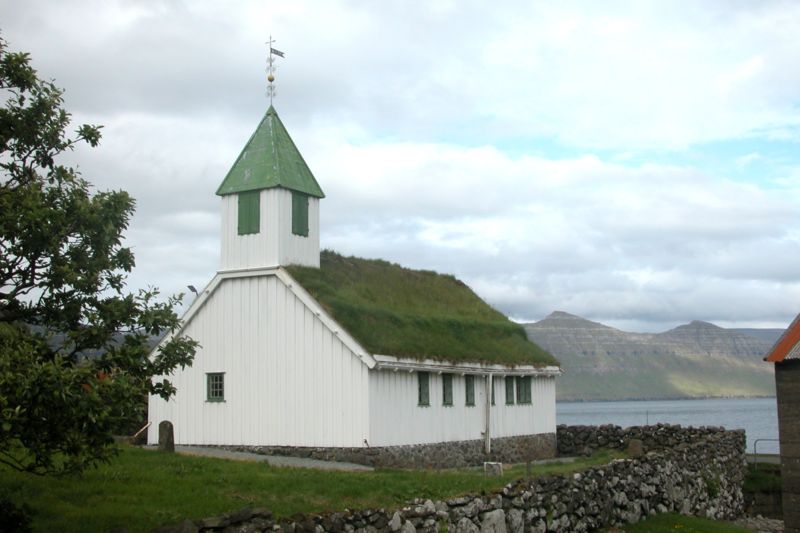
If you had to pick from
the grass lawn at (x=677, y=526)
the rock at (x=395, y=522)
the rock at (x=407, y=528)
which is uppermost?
the rock at (x=395, y=522)

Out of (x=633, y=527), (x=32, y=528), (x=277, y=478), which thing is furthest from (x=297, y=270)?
(x=32, y=528)

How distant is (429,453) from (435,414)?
1.42 meters

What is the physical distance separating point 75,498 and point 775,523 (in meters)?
27.1

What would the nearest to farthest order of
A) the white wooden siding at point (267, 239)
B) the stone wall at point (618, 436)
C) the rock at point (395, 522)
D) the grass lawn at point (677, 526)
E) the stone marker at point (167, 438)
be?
the rock at point (395, 522) < the grass lawn at point (677, 526) < the stone marker at point (167, 438) < the white wooden siding at point (267, 239) < the stone wall at point (618, 436)

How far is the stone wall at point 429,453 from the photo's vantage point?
28969mm

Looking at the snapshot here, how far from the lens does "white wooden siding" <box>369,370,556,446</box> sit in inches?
1164

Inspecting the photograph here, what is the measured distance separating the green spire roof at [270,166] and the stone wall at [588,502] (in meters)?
14.2

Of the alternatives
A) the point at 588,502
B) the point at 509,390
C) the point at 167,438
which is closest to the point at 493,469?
the point at 588,502

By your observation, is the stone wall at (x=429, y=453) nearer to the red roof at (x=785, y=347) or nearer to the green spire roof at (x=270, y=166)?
the green spire roof at (x=270, y=166)

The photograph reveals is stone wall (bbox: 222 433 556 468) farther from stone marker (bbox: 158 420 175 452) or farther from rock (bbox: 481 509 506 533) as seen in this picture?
rock (bbox: 481 509 506 533)

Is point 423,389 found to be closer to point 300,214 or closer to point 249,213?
point 300,214

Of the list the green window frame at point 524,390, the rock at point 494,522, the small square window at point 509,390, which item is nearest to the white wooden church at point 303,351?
the small square window at point 509,390

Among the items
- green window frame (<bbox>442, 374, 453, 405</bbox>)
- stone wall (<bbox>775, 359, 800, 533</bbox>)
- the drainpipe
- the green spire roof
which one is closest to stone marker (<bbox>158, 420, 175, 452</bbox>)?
the green spire roof

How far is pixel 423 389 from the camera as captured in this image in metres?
32.0
